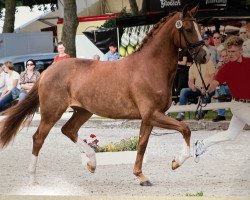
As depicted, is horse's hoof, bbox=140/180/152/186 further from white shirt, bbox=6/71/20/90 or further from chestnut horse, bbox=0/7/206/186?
white shirt, bbox=6/71/20/90


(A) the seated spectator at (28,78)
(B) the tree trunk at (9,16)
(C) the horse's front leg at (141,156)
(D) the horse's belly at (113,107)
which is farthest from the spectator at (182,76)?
(B) the tree trunk at (9,16)

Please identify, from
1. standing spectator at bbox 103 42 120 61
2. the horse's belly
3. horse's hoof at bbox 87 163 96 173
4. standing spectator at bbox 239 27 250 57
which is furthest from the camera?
standing spectator at bbox 103 42 120 61

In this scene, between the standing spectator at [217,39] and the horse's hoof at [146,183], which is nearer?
the horse's hoof at [146,183]

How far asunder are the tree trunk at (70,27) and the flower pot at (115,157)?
13331 mm

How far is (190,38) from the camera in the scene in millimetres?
11695

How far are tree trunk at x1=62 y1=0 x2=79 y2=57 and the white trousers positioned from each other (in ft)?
49.0

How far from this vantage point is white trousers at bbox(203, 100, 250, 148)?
1191cm

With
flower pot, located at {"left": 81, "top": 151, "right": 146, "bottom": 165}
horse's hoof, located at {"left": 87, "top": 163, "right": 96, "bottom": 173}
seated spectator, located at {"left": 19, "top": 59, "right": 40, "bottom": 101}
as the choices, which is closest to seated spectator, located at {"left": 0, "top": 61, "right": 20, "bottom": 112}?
seated spectator, located at {"left": 19, "top": 59, "right": 40, "bottom": 101}

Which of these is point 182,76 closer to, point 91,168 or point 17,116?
point 17,116

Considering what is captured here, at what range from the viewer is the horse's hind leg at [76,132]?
12492 millimetres

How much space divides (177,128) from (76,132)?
6.13ft

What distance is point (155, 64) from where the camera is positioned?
11.9m

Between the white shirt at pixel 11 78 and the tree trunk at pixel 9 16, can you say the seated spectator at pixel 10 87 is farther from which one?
the tree trunk at pixel 9 16

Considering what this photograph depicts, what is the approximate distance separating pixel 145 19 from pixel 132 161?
8.75 meters
